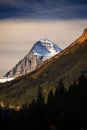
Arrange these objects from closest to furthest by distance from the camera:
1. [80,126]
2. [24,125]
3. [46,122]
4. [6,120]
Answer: [80,126] → [46,122] → [24,125] → [6,120]

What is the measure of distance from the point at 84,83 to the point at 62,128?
18.2 m

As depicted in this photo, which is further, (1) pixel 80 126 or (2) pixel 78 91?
(2) pixel 78 91

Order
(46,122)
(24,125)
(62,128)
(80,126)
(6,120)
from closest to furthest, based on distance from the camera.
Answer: (80,126) → (62,128) → (46,122) → (24,125) → (6,120)

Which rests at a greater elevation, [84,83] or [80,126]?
[84,83]

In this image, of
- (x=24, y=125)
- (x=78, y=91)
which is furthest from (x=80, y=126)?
(x=24, y=125)

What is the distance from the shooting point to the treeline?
14450cm

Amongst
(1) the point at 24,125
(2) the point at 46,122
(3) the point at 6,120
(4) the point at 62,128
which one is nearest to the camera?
(4) the point at 62,128

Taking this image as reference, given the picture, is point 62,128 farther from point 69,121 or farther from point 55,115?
point 55,115

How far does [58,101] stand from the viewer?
17688cm

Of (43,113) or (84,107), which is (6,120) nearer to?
(43,113)

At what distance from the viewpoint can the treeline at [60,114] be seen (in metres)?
144

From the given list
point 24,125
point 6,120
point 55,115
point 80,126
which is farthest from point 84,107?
point 6,120

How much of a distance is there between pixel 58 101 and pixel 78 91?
2540cm

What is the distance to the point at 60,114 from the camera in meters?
158
